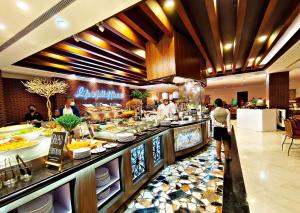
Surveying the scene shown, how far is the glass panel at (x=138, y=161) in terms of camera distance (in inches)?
104

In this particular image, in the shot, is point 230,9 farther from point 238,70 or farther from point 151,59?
point 238,70

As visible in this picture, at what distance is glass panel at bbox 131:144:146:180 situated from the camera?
2.63 m

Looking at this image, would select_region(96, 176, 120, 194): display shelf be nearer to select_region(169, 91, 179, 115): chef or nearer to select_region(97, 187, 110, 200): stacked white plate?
Answer: select_region(97, 187, 110, 200): stacked white plate

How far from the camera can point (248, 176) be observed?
10.4 ft

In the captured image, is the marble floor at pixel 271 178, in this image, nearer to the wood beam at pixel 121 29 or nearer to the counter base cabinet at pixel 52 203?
the counter base cabinet at pixel 52 203

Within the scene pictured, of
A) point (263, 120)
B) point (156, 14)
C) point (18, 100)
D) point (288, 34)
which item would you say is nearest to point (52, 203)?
point (156, 14)

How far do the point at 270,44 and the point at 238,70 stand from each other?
4653 millimetres

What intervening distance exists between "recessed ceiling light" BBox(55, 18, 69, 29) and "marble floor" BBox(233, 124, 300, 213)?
4291mm

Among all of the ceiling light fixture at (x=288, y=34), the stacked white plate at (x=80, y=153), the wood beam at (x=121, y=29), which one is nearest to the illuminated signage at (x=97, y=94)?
the wood beam at (x=121, y=29)

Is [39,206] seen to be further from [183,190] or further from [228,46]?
[228,46]

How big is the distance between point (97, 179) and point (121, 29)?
10.0ft

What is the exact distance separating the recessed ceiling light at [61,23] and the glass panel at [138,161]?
2.57 m

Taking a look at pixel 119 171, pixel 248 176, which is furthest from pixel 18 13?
pixel 248 176

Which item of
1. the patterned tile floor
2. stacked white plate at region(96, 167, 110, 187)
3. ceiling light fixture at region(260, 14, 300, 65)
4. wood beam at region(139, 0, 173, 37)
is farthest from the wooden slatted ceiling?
the patterned tile floor
